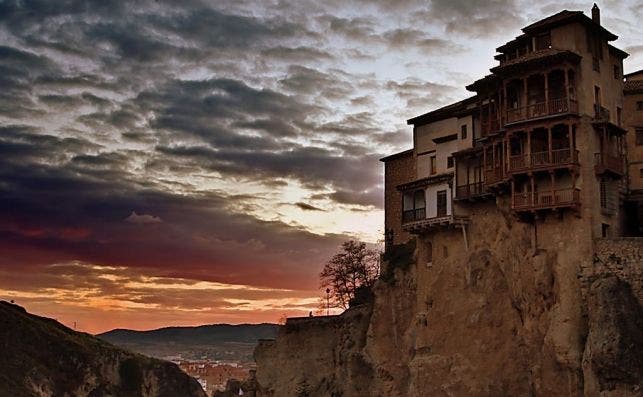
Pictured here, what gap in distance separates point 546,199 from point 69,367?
128423 mm

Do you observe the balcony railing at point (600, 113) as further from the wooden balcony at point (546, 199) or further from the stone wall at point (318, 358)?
the stone wall at point (318, 358)

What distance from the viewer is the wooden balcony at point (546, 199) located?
49.0 metres

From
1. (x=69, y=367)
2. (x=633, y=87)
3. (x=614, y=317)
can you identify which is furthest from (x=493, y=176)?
(x=69, y=367)

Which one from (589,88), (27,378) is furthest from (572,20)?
(27,378)

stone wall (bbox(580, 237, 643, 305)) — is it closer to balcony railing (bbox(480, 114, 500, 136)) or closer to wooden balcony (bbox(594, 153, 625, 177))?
wooden balcony (bbox(594, 153, 625, 177))

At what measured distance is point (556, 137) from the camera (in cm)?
5122

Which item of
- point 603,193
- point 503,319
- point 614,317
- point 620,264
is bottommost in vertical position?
point 614,317

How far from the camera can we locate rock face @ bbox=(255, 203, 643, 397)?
151ft

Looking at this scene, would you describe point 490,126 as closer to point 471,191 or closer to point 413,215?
point 471,191

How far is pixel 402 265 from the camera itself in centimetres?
6544

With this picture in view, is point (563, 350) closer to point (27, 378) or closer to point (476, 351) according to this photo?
point (476, 351)

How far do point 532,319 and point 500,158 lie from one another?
408 inches

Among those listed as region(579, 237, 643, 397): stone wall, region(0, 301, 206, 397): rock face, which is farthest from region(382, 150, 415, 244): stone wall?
region(0, 301, 206, 397): rock face

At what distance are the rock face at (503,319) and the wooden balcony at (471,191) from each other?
1.13m
